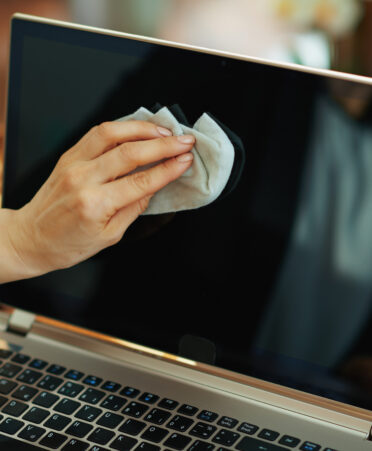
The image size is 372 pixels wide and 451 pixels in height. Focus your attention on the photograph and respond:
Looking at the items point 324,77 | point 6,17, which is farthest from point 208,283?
point 6,17

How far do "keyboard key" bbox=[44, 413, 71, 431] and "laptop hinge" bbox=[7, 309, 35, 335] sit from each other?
0.50ft

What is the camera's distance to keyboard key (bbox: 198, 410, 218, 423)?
60 centimetres

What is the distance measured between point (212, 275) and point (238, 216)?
0.23 feet

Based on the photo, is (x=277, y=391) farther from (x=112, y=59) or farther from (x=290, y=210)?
(x=112, y=59)

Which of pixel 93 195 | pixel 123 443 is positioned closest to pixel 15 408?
pixel 123 443

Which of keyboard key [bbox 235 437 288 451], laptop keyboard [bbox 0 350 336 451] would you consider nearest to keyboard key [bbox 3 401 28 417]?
laptop keyboard [bbox 0 350 336 451]

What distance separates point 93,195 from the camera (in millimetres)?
566

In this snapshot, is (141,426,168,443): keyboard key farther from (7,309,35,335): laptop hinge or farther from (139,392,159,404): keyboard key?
(7,309,35,335): laptop hinge

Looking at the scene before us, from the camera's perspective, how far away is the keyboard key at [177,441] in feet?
1.88

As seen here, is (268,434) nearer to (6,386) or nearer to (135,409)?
(135,409)

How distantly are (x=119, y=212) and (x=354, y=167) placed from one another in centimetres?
23

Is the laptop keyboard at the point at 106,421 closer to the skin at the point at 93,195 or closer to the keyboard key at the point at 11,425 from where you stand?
the keyboard key at the point at 11,425

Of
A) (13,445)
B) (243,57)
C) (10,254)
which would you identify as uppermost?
(243,57)

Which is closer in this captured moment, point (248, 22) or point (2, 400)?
point (2, 400)
